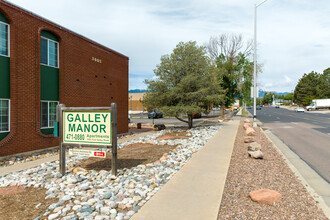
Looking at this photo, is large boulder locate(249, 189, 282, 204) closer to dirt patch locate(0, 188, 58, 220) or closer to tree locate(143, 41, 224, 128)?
dirt patch locate(0, 188, 58, 220)

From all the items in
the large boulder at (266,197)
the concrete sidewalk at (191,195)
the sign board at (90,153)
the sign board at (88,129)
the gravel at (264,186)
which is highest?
the sign board at (88,129)

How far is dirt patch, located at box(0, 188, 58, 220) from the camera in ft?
12.6

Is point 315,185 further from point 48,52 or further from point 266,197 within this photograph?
point 48,52

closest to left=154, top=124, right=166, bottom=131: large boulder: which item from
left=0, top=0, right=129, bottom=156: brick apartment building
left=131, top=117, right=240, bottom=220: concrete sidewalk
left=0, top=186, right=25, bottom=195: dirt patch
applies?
left=0, top=0, right=129, bottom=156: brick apartment building

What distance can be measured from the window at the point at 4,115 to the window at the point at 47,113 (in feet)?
5.92

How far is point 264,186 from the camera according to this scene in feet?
17.0

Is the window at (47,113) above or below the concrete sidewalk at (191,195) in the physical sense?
above

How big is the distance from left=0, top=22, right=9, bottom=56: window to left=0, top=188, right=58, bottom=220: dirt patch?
7643mm

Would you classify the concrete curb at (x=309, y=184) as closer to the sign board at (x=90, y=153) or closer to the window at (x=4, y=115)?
the sign board at (x=90, y=153)

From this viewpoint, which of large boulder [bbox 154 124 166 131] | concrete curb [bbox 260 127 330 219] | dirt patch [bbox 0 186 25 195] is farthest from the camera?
large boulder [bbox 154 124 166 131]

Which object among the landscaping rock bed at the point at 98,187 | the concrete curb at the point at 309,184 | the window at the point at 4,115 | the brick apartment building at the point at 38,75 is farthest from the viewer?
the brick apartment building at the point at 38,75

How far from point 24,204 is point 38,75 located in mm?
8658

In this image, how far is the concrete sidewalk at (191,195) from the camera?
3.73m

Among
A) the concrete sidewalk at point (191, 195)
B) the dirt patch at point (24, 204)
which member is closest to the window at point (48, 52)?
the dirt patch at point (24, 204)
